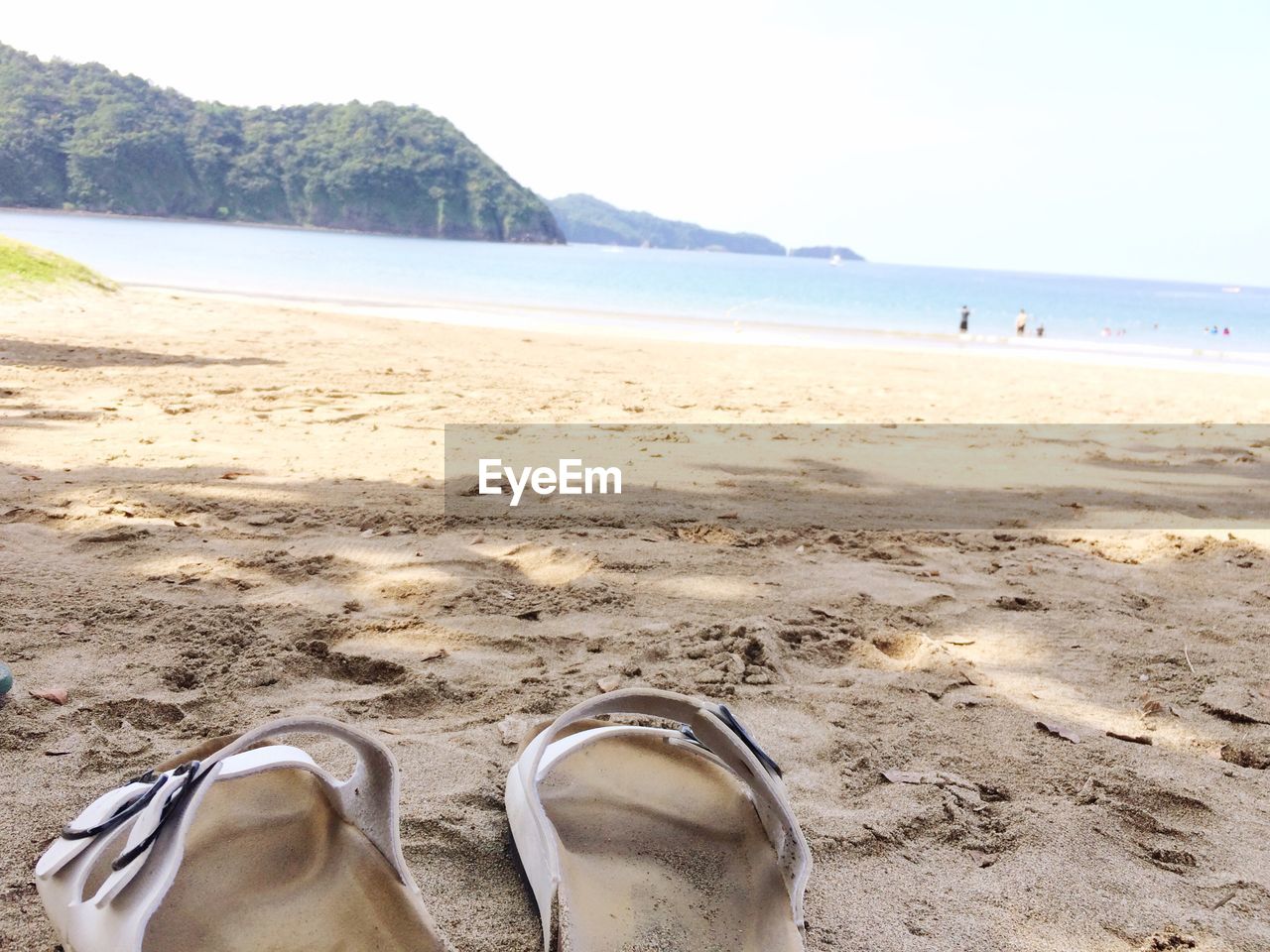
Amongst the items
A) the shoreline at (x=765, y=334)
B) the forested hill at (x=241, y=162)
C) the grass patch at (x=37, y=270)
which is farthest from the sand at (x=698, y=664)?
the forested hill at (x=241, y=162)

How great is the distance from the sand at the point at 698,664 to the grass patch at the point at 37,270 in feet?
27.3

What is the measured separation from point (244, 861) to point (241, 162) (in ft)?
299

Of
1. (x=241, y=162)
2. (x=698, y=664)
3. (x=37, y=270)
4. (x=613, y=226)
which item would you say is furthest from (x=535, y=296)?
(x=613, y=226)

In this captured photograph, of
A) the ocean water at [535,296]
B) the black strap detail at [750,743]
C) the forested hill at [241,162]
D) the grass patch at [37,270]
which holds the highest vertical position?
the forested hill at [241,162]

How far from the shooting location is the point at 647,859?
150 cm

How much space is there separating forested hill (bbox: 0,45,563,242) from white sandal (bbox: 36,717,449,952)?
223 feet

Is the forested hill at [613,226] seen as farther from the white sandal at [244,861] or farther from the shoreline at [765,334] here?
the white sandal at [244,861]

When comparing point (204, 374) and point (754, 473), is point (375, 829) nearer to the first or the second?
point (754, 473)

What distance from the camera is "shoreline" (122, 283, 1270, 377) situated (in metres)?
15.3

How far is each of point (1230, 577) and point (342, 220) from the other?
9458 centimetres

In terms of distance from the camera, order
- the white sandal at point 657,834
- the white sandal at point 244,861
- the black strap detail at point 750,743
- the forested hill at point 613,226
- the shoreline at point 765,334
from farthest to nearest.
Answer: the forested hill at point 613,226 → the shoreline at point 765,334 → the black strap detail at point 750,743 → the white sandal at point 657,834 → the white sandal at point 244,861

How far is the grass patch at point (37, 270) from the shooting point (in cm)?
1153

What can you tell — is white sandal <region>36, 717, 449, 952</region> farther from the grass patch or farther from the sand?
the grass patch

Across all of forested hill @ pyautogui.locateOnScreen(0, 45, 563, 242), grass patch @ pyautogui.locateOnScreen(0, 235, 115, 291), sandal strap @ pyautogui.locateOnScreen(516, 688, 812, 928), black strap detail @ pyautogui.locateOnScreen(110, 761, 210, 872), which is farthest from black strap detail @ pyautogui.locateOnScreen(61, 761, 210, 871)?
forested hill @ pyautogui.locateOnScreen(0, 45, 563, 242)
